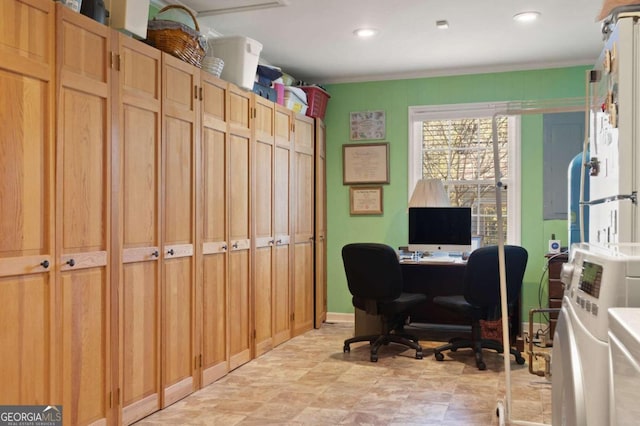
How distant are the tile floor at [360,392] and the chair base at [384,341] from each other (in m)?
0.07

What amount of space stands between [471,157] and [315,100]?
157cm

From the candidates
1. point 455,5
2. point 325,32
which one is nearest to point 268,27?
point 325,32

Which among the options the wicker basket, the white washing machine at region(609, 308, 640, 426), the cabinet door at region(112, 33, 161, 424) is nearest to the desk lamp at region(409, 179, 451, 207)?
the wicker basket

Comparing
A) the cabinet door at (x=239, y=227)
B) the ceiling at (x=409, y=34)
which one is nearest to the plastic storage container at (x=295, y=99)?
the ceiling at (x=409, y=34)

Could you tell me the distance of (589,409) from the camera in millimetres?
985

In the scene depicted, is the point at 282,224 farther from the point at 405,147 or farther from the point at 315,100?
the point at 405,147

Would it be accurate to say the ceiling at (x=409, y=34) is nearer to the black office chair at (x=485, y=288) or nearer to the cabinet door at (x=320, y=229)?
the cabinet door at (x=320, y=229)

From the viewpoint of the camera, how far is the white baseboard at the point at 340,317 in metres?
5.81

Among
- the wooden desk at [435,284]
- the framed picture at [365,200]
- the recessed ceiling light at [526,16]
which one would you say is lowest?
the wooden desk at [435,284]

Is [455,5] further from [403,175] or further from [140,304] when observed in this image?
[140,304]

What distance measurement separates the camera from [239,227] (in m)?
4.15

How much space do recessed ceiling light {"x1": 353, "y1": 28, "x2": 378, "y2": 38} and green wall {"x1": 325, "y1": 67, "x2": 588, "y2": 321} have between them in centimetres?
135

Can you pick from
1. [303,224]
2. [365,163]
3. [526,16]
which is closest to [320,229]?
[303,224]

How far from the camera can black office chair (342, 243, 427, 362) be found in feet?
14.0
